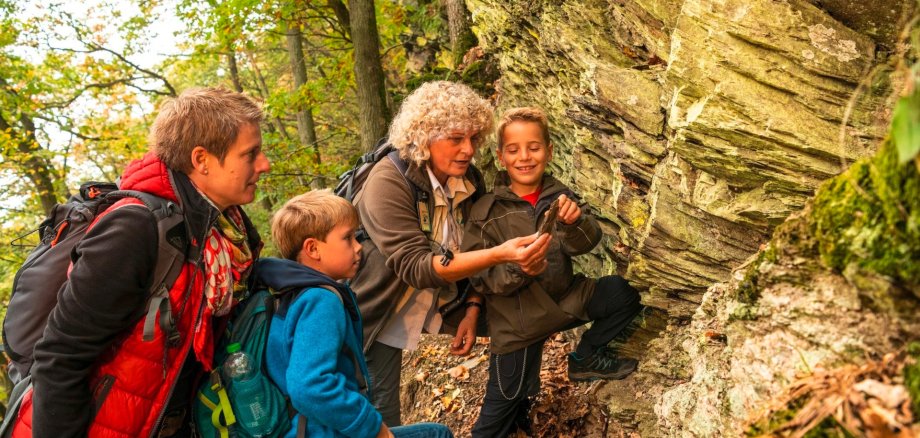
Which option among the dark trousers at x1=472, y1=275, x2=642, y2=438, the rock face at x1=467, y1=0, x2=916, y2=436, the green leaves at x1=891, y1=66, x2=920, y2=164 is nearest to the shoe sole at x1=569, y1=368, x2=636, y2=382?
the rock face at x1=467, y1=0, x2=916, y2=436

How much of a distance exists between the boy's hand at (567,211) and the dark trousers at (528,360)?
920mm

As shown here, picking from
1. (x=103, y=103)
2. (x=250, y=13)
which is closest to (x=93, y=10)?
(x=103, y=103)

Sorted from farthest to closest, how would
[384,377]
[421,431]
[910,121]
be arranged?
[384,377] < [421,431] < [910,121]

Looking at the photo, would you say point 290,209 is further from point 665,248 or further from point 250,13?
point 250,13

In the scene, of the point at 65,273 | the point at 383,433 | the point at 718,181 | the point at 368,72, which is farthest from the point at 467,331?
the point at 368,72

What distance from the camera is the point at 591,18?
545 centimetres

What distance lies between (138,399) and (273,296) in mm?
767

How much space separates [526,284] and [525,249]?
32.5 inches

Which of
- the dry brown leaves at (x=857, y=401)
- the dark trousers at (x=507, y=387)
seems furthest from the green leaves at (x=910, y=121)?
the dark trousers at (x=507, y=387)

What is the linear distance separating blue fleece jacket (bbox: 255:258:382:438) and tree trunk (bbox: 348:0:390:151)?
654cm

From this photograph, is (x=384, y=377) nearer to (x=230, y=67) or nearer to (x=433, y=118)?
(x=433, y=118)

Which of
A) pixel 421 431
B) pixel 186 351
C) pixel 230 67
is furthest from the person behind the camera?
pixel 230 67

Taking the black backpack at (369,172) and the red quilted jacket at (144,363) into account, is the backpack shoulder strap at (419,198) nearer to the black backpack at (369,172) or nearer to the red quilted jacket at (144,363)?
the black backpack at (369,172)

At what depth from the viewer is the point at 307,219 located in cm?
A: 332
